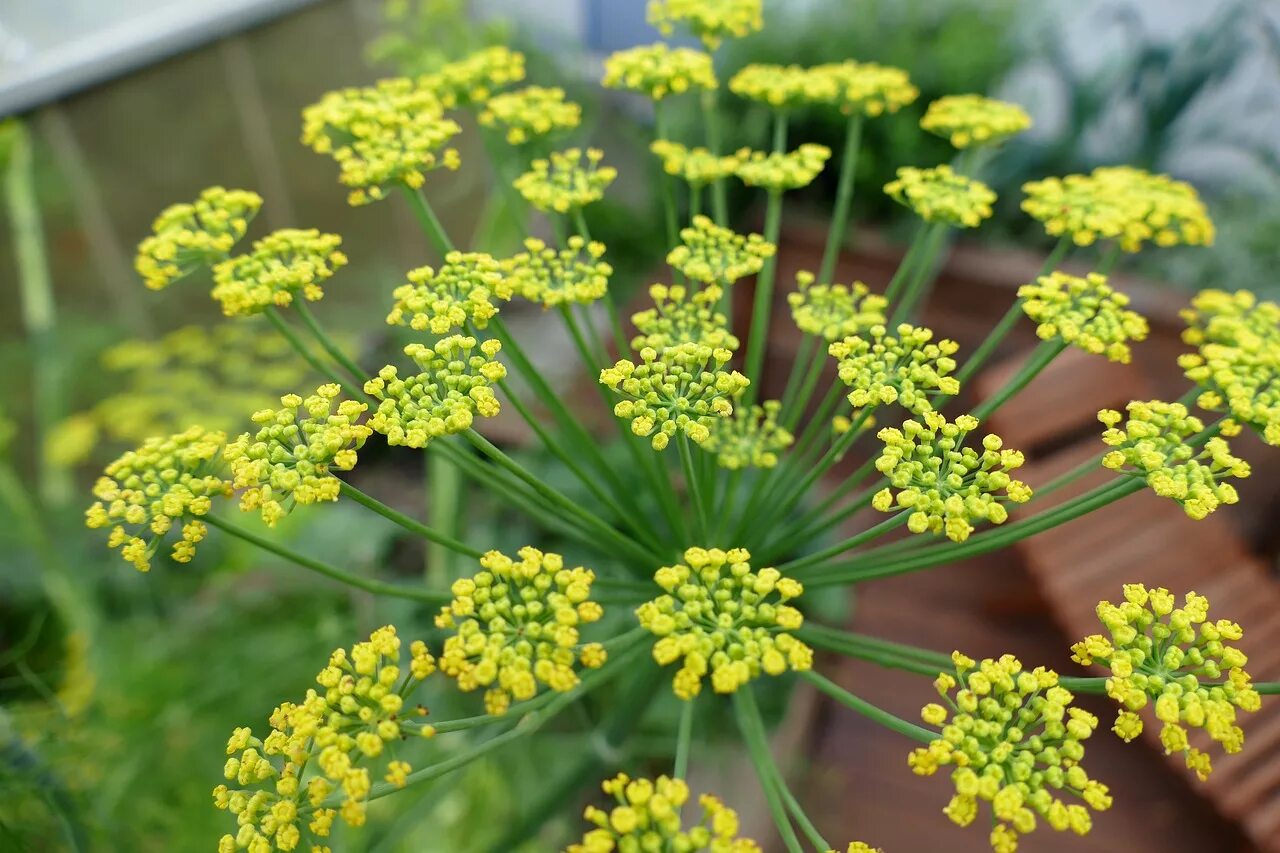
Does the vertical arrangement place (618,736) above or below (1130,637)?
below

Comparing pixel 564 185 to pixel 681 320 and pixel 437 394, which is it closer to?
pixel 681 320

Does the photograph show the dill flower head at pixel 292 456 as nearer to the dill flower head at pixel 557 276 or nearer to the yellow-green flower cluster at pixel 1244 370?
the dill flower head at pixel 557 276

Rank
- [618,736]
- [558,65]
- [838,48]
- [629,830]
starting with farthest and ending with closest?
[558,65] → [838,48] → [618,736] → [629,830]

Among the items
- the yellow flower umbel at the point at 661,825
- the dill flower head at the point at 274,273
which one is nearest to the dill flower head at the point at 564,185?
the dill flower head at the point at 274,273

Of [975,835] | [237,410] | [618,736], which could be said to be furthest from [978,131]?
[237,410]

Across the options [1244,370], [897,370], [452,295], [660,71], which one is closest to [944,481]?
[897,370]

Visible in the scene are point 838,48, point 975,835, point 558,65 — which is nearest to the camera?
point 975,835

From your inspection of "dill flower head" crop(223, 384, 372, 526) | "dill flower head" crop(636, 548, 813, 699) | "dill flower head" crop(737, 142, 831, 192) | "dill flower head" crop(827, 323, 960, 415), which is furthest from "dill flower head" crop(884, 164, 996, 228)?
"dill flower head" crop(223, 384, 372, 526)

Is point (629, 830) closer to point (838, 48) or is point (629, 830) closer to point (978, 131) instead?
point (978, 131)
